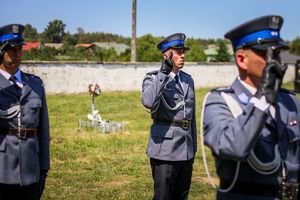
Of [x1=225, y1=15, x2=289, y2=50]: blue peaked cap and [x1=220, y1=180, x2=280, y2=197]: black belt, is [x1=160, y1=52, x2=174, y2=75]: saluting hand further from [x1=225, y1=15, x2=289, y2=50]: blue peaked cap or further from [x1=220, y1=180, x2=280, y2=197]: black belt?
[x1=220, y1=180, x2=280, y2=197]: black belt

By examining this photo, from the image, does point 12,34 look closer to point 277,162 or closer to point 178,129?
point 178,129

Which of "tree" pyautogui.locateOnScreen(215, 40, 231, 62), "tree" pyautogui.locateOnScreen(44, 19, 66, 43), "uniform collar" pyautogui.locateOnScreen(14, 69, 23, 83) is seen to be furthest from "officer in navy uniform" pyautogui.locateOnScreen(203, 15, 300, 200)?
"tree" pyautogui.locateOnScreen(44, 19, 66, 43)

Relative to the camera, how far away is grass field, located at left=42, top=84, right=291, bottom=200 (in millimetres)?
6355

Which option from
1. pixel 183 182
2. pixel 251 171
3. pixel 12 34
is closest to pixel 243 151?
pixel 251 171

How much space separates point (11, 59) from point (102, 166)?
14.3 ft

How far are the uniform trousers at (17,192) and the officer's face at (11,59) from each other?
0.93 meters

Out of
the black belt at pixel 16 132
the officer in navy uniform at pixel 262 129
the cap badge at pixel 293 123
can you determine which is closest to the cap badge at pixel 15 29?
the black belt at pixel 16 132

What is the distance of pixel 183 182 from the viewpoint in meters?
4.75

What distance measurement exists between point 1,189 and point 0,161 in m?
0.24

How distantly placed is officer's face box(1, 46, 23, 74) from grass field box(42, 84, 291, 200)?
9.04 ft

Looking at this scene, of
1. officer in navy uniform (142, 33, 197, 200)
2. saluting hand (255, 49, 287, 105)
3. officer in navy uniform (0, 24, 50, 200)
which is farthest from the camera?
officer in navy uniform (142, 33, 197, 200)

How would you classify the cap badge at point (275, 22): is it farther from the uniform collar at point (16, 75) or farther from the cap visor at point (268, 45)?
the uniform collar at point (16, 75)

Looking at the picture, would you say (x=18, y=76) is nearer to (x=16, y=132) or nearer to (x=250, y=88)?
(x=16, y=132)

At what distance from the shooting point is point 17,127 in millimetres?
3709
